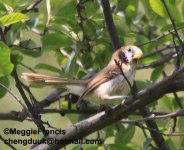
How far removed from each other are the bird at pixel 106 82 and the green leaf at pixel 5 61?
0.39 meters

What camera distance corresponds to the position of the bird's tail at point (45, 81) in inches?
127

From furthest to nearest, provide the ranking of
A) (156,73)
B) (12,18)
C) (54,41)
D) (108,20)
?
1. (156,73)
2. (54,41)
3. (108,20)
4. (12,18)

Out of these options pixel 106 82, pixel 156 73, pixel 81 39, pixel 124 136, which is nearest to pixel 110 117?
pixel 124 136

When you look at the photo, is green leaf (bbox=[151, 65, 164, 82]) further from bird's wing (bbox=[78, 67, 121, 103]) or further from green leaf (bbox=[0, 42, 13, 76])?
green leaf (bbox=[0, 42, 13, 76])

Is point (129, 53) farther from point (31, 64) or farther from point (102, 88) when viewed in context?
point (31, 64)

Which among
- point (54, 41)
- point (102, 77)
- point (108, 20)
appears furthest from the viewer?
point (102, 77)

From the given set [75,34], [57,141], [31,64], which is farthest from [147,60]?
[31,64]

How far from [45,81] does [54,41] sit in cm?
24

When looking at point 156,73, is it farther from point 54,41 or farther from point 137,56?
point 54,41

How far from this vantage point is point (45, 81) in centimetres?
333

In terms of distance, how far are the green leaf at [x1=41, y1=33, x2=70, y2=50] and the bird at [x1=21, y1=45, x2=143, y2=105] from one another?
175 mm

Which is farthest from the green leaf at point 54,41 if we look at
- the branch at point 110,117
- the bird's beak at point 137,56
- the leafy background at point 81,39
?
the branch at point 110,117

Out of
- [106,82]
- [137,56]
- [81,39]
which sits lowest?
[106,82]

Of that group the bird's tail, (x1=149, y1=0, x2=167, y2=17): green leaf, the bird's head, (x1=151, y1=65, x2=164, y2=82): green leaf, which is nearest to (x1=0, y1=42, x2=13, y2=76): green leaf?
the bird's tail
